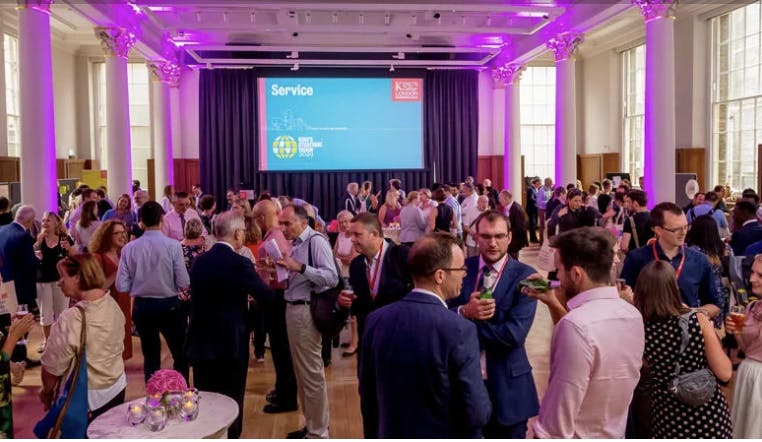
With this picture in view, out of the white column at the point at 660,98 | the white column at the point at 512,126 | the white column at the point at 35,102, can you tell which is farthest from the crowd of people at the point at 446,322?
the white column at the point at 512,126

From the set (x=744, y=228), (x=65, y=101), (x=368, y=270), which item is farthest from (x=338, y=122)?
(x=368, y=270)

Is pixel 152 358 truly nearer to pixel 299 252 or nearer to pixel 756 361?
pixel 299 252

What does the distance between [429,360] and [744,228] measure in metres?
4.84

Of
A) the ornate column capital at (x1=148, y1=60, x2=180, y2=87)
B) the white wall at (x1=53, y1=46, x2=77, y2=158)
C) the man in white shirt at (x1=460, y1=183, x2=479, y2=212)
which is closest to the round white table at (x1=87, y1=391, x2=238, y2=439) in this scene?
the man in white shirt at (x1=460, y1=183, x2=479, y2=212)

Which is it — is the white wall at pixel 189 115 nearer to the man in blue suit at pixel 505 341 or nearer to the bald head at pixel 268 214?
the bald head at pixel 268 214

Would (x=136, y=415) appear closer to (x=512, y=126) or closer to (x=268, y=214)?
(x=268, y=214)

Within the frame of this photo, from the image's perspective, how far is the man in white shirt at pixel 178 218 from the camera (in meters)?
7.09

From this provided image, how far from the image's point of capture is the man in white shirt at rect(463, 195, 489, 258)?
903cm

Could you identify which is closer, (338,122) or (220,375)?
(220,375)

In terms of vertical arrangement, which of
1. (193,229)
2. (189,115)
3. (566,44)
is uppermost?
(566,44)

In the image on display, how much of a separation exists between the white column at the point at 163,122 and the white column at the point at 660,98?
10076 millimetres

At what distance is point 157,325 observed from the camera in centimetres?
449

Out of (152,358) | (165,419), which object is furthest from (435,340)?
(152,358)

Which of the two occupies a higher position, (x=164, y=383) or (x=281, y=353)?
(x=164, y=383)
